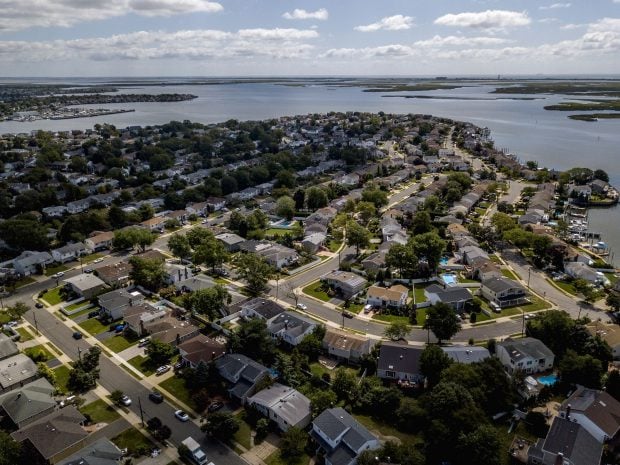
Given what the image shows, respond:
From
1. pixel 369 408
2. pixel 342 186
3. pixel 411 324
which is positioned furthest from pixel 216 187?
pixel 369 408

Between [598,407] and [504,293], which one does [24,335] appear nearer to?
[504,293]

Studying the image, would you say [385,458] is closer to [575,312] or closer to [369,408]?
[369,408]

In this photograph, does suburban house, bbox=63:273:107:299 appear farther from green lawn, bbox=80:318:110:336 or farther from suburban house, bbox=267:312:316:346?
suburban house, bbox=267:312:316:346

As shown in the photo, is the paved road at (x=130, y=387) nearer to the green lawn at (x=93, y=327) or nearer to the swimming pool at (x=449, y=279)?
the green lawn at (x=93, y=327)

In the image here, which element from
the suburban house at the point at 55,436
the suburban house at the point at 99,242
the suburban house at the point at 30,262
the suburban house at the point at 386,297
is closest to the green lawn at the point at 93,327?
the suburban house at the point at 55,436

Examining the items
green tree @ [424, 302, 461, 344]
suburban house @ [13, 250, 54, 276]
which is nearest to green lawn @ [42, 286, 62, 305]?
suburban house @ [13, 250, 54, 276]

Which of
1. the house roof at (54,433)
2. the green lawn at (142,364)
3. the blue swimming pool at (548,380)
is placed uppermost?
the house roof at (54,433)
